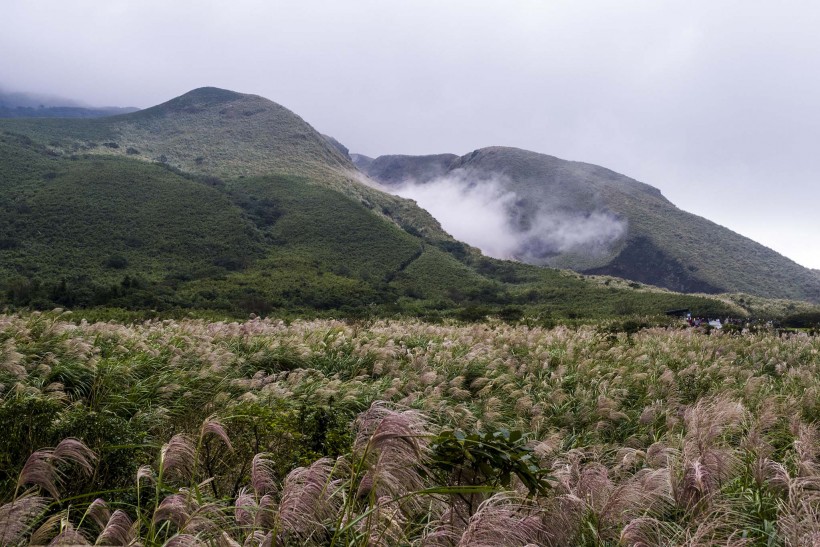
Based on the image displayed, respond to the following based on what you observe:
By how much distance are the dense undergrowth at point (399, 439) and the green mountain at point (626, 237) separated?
346ft

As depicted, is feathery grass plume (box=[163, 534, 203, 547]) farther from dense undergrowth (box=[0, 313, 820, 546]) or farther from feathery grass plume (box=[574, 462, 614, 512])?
feathery grass plume (box=[574, 462, 614, 512])

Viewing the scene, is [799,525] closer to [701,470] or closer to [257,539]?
[701,470]

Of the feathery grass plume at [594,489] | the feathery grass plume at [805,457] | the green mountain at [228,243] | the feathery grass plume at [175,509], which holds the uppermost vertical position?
the feathery grass plume at [805,457]

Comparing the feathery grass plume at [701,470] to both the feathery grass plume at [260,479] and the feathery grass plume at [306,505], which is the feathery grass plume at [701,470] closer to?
the feathery grass plume at [306,505]

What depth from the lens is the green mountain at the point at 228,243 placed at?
142 ft

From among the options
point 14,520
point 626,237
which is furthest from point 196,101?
point 14,520

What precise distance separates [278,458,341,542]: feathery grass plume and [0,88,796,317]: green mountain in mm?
29293

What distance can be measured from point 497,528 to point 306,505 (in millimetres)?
953

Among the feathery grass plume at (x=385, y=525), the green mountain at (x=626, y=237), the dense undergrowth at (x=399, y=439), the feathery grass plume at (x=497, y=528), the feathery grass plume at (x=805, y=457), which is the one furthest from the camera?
the green mountain at (x=626, y=237)

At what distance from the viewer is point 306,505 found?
262cm

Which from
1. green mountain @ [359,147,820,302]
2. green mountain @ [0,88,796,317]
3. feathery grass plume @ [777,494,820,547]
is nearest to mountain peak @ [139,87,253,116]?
green mountain @ [0,88,796,317]

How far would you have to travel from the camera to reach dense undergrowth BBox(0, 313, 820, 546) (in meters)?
2.75

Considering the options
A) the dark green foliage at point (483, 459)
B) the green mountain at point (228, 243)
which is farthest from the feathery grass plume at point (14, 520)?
the green mountain at point (228, 243)

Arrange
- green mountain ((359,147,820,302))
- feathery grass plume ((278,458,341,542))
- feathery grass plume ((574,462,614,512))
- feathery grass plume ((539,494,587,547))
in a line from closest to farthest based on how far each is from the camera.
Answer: feathery grass plume ((278,458,341,542))
feathery grass plume ((539,494,587,547))
feathery grass plume ((574,462,614,512))
green mountain ((359,147,820,302))
